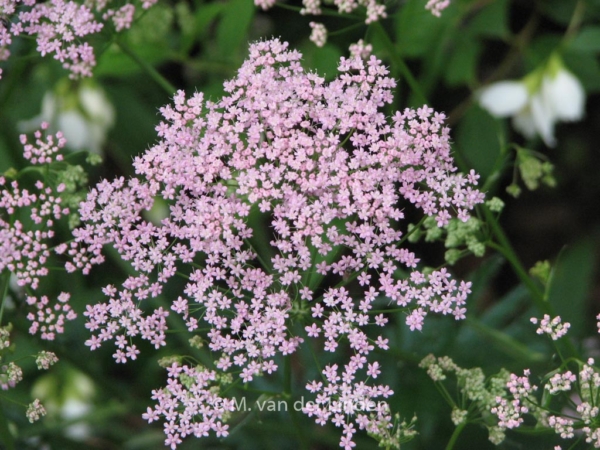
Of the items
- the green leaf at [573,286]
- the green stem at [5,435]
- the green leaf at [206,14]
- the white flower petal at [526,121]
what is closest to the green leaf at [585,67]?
the white flower petal at [526,121]

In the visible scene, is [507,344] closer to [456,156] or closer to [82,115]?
[456,156]

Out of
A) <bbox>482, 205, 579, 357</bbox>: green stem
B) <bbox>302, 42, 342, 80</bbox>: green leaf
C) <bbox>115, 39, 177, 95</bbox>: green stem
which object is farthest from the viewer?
<bbox>302, 42, 342, 80</bbox>: green leaf

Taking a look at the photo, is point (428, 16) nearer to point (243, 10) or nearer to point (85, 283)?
point (243, 10)

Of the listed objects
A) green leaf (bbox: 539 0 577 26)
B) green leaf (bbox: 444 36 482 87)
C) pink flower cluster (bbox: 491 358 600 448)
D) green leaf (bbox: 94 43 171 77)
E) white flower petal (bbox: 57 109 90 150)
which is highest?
green leaf (bbox: 539 0 577 26)

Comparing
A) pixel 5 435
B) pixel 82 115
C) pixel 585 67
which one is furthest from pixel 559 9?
pixel 5 435

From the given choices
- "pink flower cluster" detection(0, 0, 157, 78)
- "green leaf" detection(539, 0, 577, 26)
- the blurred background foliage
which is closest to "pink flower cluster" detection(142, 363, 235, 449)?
the blurred background foliage

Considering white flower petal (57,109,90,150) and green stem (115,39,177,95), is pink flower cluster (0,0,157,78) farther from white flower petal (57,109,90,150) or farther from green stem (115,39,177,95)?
white flower petal (57,109,90,150)
